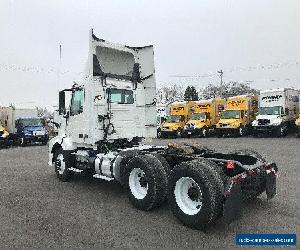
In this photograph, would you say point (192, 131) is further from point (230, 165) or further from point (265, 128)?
point (230, 165)

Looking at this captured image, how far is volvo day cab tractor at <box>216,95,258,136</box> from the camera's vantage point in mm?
27906

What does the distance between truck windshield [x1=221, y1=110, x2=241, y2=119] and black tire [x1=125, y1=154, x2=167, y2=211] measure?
23.1 m

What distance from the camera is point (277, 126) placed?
25969 millimetres

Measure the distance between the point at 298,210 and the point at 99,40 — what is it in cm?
625

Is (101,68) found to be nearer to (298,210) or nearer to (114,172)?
(114,172)

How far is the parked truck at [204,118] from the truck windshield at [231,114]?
176 cm

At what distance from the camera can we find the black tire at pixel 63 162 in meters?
9.32

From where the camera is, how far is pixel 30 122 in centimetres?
2625

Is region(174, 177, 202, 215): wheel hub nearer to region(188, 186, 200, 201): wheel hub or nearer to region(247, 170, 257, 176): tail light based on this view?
region(188, 186, 200, 201): wheel hub

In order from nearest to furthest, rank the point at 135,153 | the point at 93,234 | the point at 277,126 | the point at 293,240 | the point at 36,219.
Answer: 1. the point at 293,240
2. the point at 93,234
3. the point at 36,219
4. the point at 135,153
5. the point at 277,126

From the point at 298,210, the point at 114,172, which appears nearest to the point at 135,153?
the point at 114,172

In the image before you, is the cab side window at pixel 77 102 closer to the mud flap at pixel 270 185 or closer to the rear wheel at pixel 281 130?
the mud flap at pixel 270 185

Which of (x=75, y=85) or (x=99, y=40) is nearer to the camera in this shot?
(x=99, y=40)

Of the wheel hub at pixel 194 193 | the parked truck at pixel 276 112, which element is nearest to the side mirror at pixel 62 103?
the wheel hub at pixel 194 193
